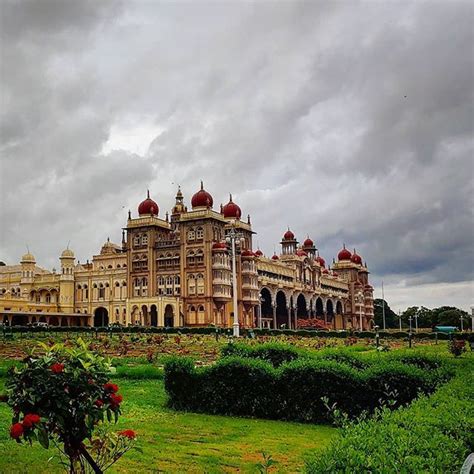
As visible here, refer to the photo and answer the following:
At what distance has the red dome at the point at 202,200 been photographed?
61.7 meters

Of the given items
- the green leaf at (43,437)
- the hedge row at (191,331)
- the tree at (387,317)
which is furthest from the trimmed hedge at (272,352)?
the tree at (387,317)

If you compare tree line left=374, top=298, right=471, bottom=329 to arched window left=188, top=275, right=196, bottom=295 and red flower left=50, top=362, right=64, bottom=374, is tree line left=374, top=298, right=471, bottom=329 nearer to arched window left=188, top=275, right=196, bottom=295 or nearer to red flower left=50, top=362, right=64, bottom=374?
arched window left=188, top=275, right=196, bottom=295

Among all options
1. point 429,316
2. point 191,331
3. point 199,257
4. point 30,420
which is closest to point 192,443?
point 30,420

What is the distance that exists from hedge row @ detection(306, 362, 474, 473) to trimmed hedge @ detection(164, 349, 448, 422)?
15.0 feet

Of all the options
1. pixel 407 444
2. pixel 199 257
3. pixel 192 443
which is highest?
pixel 199 257

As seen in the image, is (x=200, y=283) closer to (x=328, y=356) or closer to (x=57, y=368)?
(x=328, y=356)

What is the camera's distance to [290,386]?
11.9 m

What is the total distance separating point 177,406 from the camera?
12.6 metres

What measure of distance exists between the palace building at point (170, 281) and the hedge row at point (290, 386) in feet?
146

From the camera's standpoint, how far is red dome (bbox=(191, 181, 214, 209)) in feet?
202

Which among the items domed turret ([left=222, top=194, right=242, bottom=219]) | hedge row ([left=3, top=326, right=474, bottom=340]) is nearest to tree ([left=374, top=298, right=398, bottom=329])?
domed turret ([left=222, top=194, right=242, bottom=219])

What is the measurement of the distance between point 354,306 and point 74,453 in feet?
297

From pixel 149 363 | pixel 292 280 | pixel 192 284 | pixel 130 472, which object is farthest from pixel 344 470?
pixel 292 280

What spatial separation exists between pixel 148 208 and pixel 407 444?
2418 inches
